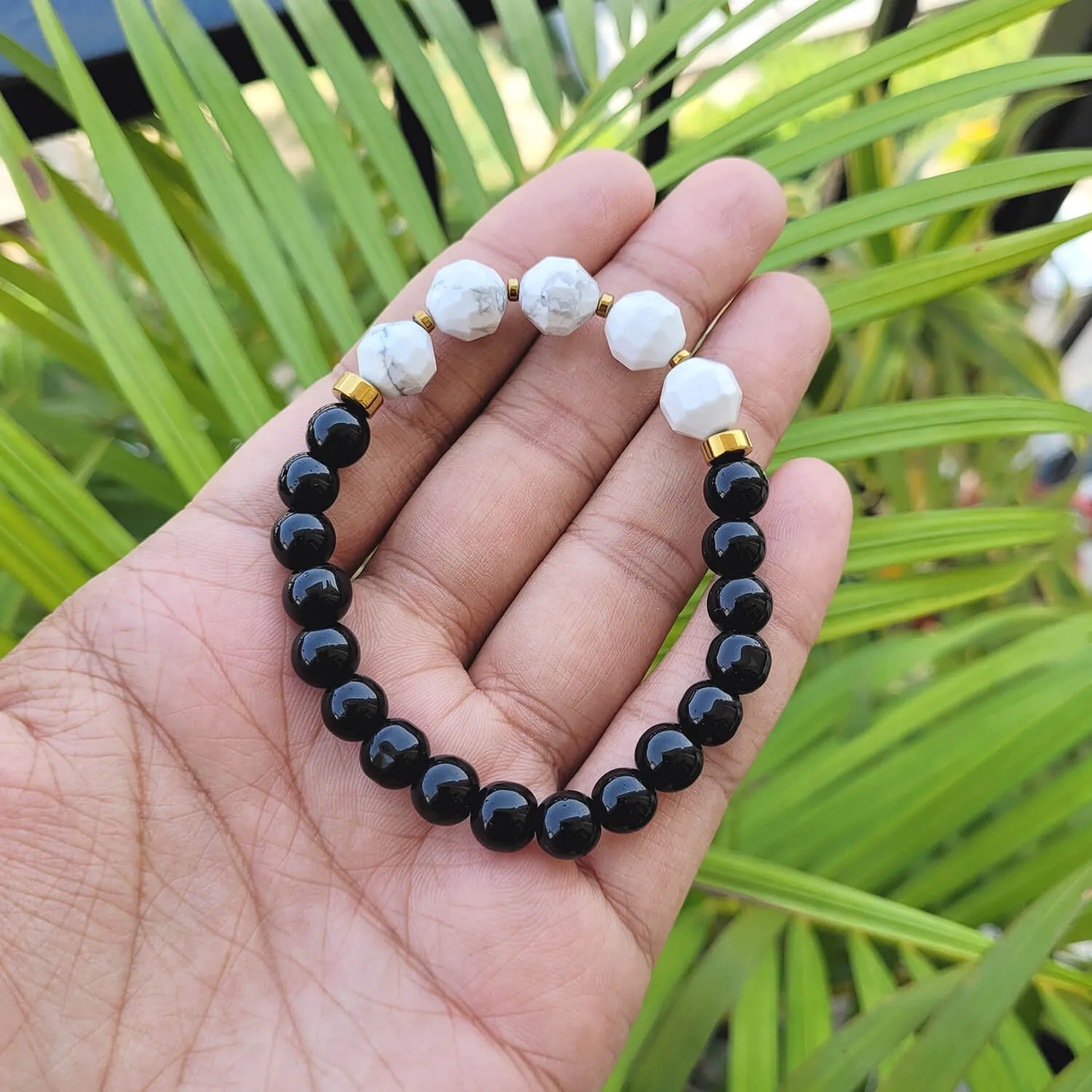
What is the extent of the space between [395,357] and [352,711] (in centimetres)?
41

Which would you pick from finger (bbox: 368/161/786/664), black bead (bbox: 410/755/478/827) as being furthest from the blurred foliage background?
black bead (bbox: 410/755/478/827)

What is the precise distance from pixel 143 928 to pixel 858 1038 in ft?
2.15

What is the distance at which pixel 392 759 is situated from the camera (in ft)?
3.09

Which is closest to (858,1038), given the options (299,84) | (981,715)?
(981,715)

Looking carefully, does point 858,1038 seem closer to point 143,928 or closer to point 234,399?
point 143,928

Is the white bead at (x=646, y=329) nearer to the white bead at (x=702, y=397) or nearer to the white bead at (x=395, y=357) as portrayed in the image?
the white bead at (x=702, y=397)

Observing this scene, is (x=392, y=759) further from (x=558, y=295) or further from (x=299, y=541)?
(x=558, y=295)

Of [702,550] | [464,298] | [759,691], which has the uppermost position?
[464,298]

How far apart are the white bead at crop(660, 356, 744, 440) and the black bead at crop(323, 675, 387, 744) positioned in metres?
0.47

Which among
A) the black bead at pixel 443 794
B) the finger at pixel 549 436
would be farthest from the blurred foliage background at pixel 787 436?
the black bead at pixel 443 794

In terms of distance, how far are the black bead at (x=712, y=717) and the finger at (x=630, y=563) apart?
99 millimetres

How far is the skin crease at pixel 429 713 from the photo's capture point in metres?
0.84

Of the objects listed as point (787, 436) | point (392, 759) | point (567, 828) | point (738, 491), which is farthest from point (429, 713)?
point (787, 436)

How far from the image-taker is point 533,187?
1124mm
